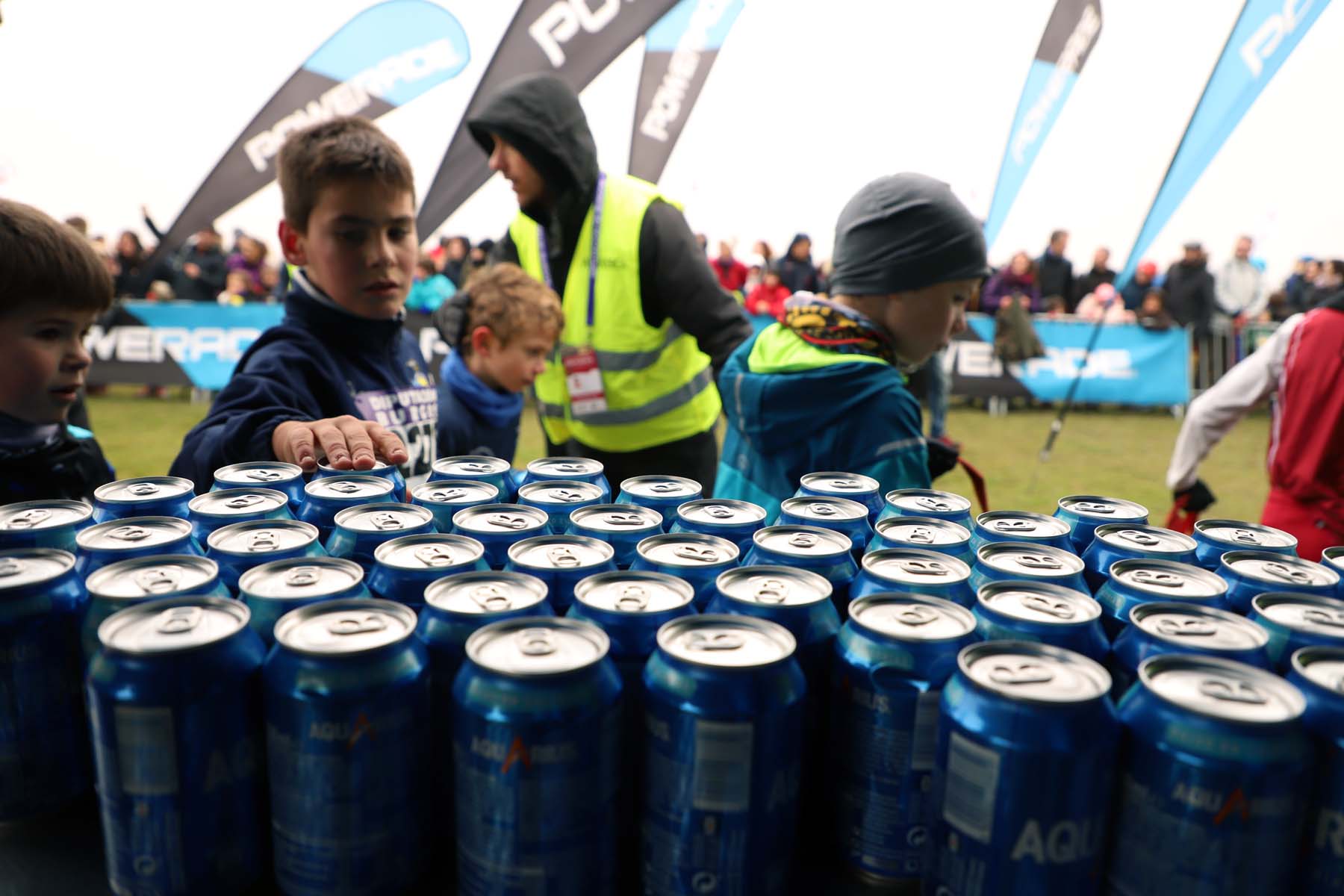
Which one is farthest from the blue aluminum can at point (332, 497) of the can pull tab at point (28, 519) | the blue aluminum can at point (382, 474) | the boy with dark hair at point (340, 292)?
the boy with dark hair at point (340, 292)

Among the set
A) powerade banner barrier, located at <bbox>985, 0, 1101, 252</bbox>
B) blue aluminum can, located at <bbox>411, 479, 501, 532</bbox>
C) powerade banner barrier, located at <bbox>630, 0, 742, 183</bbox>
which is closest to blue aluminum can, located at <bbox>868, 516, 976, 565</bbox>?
blue aluminum can, located at <bbox>411, 479, 501, 532</bbox>

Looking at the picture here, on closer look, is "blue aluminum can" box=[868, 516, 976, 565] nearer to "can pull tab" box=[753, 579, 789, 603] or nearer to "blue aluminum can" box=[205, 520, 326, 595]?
"can pull tab" box=[753, 579, 789, 603]

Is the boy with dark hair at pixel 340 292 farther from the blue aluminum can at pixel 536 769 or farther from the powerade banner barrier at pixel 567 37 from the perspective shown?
the powerade banner barrier at pixel 567 37

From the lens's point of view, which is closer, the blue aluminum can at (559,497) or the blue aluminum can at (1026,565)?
the blue aluminum can at (1026,565)

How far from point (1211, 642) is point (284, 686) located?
36.0 inches

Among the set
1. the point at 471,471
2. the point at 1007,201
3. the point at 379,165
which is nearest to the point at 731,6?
the point at 1007,201

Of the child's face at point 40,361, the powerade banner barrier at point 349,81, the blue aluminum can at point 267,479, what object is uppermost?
the powerade banner barrier at point 349,81

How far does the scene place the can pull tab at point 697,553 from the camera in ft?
3.84

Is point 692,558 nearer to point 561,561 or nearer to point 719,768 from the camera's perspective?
point 561,561

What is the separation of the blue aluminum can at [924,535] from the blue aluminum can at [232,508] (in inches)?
33.6

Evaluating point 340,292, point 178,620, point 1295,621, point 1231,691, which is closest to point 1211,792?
point 1231,691

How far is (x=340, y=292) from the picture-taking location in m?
2.26

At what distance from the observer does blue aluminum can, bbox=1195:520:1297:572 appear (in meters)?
1.30

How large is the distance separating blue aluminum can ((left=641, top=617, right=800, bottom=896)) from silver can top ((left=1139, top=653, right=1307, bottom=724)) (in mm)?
327
